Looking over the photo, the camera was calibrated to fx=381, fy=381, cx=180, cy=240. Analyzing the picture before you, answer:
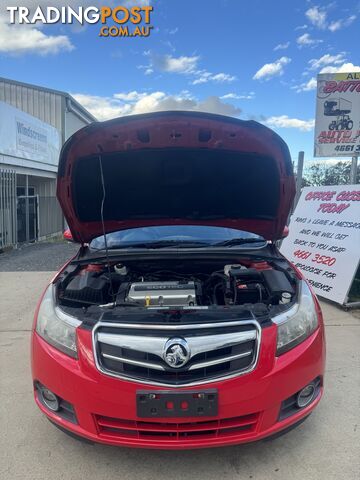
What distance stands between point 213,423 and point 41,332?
3.75 feet

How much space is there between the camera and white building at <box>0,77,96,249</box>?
11.5 meters

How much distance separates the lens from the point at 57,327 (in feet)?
7.41

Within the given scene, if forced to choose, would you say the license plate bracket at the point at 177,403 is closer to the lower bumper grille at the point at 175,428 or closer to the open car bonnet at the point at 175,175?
the lower bumper grille at the point at 175,428

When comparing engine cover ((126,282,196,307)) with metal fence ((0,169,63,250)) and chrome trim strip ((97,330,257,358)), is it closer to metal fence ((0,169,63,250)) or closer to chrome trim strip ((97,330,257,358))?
chrome trim strip ((97,330,257,358))

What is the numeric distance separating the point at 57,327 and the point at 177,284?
99 cm

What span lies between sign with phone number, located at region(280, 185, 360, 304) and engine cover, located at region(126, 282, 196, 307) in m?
3.47

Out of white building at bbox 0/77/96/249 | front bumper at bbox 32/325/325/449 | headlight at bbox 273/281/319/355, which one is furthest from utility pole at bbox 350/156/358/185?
white building at bbox 0/77/96/249

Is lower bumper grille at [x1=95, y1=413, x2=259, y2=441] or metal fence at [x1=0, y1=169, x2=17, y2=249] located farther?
metal fence at [x1=0, y1=169, x2=17, y2=249]

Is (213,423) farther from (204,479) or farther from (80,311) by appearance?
(80,311)

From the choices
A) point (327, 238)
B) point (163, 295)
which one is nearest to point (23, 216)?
point (327, 238)

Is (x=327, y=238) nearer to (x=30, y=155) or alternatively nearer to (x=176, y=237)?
(x=176, y=237)

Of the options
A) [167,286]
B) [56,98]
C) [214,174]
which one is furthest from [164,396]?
[56,98]

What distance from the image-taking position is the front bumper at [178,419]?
1994mm

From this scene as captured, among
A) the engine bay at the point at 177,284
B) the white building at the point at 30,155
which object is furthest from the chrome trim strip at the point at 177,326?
the white building at the point at 30,155
